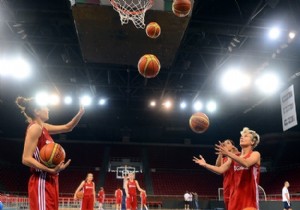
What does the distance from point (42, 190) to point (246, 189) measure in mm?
2270

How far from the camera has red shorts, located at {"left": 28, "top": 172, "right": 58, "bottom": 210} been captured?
126 inches

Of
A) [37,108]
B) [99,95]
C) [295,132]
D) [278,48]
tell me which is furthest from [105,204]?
[37,108]

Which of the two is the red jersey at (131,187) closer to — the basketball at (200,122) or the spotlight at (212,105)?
the basketball at (200,122)

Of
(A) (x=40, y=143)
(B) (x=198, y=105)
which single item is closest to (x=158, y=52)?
(A) (x=40, y=143)

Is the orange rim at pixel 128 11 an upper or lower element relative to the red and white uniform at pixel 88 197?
upper

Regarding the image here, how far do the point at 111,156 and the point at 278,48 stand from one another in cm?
1862

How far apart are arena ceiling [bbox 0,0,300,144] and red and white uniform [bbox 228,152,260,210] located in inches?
254

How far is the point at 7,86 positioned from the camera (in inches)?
832

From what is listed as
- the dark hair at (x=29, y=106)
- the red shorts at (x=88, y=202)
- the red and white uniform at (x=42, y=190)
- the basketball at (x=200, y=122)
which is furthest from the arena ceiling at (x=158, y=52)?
the red and white uniform at (x=42, y=190)

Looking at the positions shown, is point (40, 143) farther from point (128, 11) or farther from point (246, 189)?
point (128, 11)

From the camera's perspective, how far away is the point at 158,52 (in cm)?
1250

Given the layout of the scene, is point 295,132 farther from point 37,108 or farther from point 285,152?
point 37,108

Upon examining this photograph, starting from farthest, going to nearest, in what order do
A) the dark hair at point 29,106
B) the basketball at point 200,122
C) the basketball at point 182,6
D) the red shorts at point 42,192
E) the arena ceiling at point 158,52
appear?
the arena ceiling at point 158,52, the basketball at point 182,6, the basketball at point 200,122, the dark hair at point 29,106, the red shorts at point 42,192

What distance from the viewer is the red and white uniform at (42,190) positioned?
10.5ft
